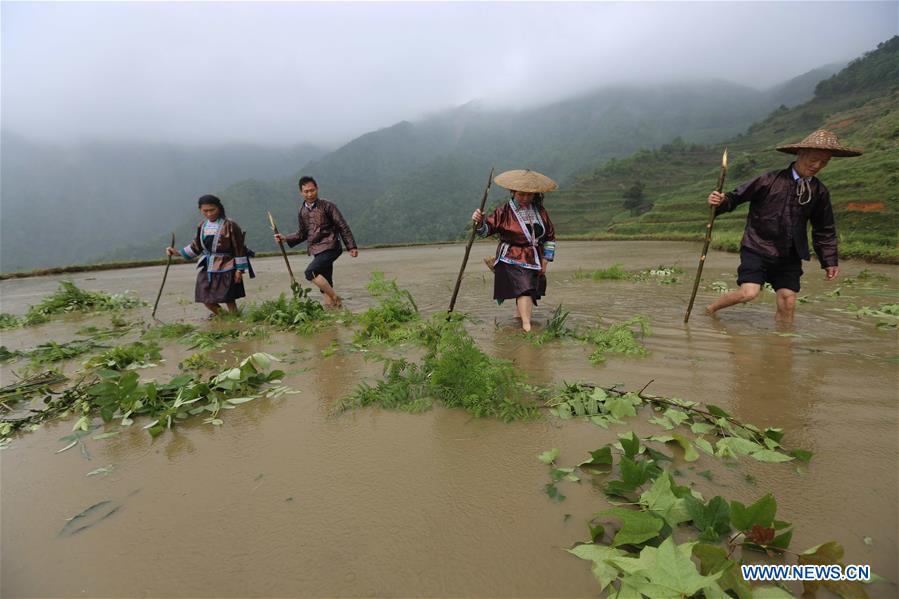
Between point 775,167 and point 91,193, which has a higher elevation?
point 91,193

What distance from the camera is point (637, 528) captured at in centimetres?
148

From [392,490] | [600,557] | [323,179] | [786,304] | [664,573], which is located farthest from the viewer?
[323,179]

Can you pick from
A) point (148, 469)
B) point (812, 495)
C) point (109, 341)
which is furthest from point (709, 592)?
point (109, 341)

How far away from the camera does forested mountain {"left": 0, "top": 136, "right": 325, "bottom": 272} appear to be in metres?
124

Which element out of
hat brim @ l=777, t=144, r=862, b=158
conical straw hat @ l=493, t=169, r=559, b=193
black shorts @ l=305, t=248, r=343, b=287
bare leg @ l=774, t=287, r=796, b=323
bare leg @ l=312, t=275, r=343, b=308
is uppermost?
conical straw hat @ l=493, t=169, r=559, b=193

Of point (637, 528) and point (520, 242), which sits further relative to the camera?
point (520, 242)

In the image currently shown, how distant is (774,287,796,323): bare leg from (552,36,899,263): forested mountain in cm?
494

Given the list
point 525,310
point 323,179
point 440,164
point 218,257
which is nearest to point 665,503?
point 525,310

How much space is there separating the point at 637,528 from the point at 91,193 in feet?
653

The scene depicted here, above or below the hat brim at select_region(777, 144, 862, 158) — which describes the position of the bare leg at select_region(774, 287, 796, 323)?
below

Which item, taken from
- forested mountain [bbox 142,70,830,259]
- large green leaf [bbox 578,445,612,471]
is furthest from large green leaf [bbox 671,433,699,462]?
forested mountain [bbox 142,70,830,259]

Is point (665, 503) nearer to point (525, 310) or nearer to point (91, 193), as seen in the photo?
point (525, 310)

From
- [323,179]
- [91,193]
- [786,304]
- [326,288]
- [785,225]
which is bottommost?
[786,304]

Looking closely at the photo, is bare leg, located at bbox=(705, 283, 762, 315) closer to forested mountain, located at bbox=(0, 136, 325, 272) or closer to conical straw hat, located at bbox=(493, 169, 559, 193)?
conical straw hat, located at bbox=(493, 169, 559, 193)
